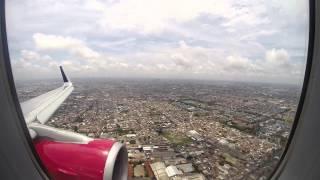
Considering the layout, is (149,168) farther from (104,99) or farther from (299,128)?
(299,128)

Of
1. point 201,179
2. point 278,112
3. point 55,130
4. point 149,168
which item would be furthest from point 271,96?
point 55,130

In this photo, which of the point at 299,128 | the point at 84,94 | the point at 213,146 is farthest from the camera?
the point at 84,94

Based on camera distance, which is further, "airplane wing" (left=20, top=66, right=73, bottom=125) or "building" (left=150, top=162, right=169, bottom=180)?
"airplane wing" (left=20, top=66, right=73, bottom=125)

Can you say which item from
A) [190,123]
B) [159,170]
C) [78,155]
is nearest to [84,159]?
[78,155]

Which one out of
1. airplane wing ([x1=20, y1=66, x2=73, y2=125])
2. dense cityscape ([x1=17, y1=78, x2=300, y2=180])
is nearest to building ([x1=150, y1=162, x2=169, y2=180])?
dense cityscape ([x1=17, y1=78, x2=300, y2=180])

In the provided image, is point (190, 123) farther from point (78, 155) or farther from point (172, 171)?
Result: point (78, 155)

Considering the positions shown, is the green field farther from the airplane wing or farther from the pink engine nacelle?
the airplane wing
